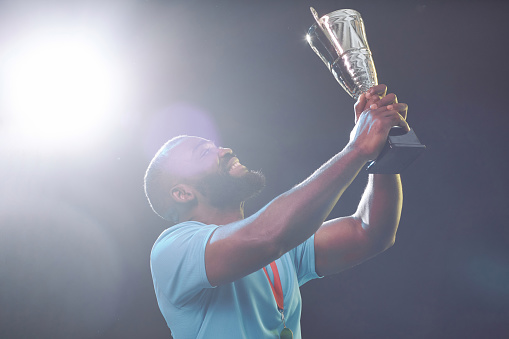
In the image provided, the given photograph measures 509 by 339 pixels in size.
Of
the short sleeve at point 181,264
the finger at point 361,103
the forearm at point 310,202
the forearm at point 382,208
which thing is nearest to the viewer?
the forearm at point 310,202

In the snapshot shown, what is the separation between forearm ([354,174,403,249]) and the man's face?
1.54 ft

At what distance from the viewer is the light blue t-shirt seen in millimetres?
957

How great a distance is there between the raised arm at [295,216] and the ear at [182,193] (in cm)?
56

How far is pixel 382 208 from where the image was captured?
128cm

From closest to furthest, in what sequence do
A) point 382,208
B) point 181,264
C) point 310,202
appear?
point 310,202, point 181,264, point 382,208

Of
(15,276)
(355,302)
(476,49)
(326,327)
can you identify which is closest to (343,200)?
(355,302)

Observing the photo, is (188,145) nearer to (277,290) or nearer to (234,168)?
(234,168)

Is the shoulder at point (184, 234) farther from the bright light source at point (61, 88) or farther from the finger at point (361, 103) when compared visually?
the bright light source at point (61, 88)

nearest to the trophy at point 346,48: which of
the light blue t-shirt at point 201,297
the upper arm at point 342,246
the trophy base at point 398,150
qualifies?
the trophy base at point 398,150

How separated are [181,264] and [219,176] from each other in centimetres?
56

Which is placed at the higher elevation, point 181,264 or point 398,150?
point 398,150

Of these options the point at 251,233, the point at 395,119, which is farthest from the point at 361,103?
the point at 251,233

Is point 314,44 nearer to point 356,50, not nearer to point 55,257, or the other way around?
point 356,50

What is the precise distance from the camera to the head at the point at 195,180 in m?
1.44
